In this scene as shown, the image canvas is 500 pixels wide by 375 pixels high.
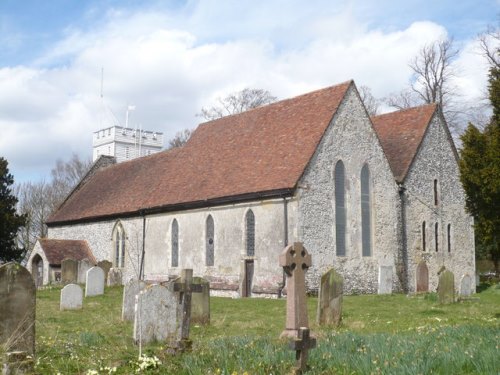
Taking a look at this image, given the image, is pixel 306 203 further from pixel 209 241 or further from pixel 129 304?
pixel 129 304

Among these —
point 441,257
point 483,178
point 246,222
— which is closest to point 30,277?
point 483,178

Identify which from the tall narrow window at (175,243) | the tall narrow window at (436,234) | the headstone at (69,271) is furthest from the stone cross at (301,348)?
the headstone at (69,271)

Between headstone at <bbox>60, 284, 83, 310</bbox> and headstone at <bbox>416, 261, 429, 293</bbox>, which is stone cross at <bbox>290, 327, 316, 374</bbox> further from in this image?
headstone at <bbox>416, 261, 429, 293</bbox>

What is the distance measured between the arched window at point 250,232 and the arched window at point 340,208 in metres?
3.17

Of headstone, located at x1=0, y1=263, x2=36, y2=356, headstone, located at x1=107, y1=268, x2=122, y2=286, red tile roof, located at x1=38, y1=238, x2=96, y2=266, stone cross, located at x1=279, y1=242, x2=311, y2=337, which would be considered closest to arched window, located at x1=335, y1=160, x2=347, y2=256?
headstone, located at x1=107, y1=268, x2=122, y2=286

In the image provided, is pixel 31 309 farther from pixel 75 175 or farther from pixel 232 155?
pixel 75 175

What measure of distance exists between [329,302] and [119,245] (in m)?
19.5

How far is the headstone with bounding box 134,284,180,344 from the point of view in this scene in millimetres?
11242

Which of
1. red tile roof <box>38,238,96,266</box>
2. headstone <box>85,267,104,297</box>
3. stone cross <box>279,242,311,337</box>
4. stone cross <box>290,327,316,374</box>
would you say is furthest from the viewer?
red tile roof <box>38,238,96,266</box>

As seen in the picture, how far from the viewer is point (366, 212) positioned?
82.3 ft

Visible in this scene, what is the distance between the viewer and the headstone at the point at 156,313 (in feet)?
36.9

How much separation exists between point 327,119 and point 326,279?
11.2m

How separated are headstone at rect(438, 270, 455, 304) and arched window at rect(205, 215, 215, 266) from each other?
10.2 metres

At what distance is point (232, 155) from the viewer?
27188 mm
